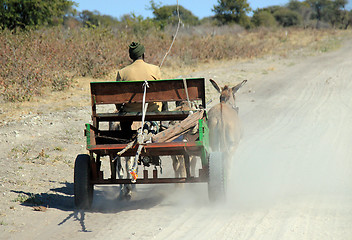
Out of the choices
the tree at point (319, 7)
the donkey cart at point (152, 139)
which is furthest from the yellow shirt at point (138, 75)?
the tree at point (319, 7)

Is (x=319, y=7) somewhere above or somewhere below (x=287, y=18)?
above

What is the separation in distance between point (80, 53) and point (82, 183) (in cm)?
1389

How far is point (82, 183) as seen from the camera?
283 inches

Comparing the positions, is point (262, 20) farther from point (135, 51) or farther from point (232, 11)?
point (135, 51)

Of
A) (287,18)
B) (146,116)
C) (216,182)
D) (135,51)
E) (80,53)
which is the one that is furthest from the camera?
(287,18)

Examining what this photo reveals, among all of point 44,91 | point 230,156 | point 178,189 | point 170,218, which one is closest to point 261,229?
point 170,218

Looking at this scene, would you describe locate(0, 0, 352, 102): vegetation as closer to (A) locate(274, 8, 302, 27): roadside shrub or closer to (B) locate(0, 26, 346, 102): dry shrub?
(B) locate(0, 26, 346, 102): dry shrub

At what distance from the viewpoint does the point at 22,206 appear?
24.5 ft

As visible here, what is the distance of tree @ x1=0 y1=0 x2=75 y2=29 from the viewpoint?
2464 cm

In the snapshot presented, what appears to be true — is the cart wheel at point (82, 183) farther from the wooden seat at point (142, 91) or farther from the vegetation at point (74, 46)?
the vegetation at point (74, 46)

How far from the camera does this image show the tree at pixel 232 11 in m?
46.7

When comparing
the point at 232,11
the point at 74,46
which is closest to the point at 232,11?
the point at 232,11

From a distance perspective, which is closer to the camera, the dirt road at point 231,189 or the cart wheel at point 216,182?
the dirt road at point 231,189

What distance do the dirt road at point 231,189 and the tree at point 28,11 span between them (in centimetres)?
924
